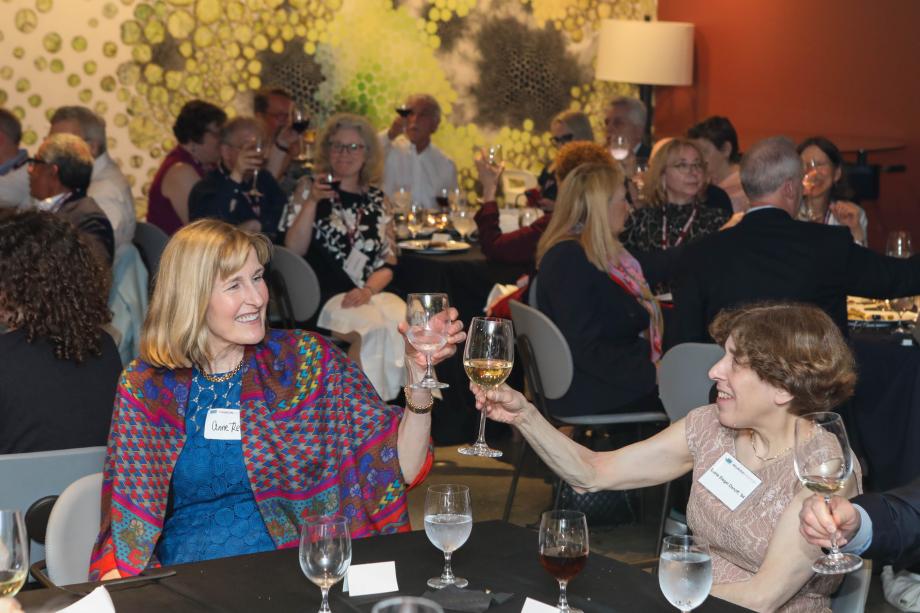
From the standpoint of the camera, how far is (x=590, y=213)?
4.45 meters

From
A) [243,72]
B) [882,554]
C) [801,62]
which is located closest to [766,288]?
[882,554]

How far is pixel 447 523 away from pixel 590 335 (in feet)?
8.61

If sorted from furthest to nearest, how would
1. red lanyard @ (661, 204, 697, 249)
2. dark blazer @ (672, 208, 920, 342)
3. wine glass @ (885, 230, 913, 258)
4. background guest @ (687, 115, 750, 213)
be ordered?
background guest @ (687, 115, 750, 213) → red lanyard @ (661, 204, 697, 249) → wine glass @ (885, 230, 913, 258) → dark blazer @ (672, 208, 920, 342)

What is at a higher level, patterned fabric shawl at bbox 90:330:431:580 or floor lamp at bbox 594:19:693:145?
floor lamp at bbox 594:19:693:145

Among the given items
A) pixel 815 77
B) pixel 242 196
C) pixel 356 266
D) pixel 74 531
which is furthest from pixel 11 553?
pixel 815 77

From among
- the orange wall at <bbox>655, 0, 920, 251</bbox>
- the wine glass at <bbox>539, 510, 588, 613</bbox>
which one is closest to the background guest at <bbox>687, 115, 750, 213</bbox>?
the orange wall at <bbox>655, 0, 920, 251</bbox>

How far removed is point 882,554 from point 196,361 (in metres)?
1.40

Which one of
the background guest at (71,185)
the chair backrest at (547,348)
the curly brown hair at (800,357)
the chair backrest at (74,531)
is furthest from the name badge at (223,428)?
the background guest at (71,185)

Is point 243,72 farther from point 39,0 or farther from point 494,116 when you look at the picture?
point 494,116

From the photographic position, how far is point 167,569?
1910 millimetres

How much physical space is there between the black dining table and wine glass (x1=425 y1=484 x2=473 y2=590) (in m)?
0.03

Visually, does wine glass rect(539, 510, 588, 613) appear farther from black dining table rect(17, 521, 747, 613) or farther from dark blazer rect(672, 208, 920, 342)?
dark blazer rect(672, 208, 920, 342)

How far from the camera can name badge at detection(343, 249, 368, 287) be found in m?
5.60

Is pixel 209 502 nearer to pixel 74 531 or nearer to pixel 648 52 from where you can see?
pixel 74 531
